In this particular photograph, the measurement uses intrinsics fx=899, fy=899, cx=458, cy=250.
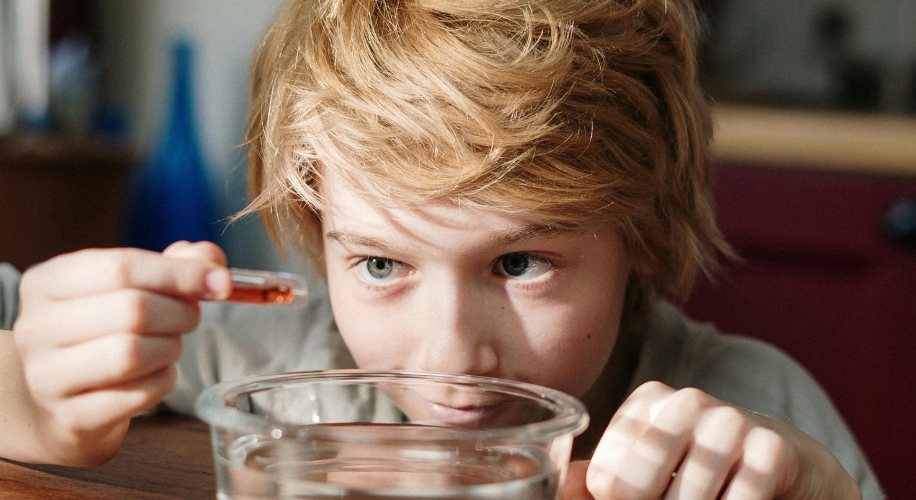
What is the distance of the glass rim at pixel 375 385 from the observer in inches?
14.9

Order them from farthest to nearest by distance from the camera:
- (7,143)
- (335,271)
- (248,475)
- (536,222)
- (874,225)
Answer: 1. (7,143)
2. (874,225)
3. (335,271)
4. (536,222)
5. (248,475)

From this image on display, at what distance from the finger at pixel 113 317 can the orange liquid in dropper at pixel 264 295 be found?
33 mm

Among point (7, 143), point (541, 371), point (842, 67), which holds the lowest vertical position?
point (7, 143)

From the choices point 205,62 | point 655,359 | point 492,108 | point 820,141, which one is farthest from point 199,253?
point 205,62

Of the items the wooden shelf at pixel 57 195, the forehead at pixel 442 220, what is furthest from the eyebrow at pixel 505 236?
the wooden shelf at pixel 57 195

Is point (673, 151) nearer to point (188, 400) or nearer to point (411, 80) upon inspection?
point (411, 80)

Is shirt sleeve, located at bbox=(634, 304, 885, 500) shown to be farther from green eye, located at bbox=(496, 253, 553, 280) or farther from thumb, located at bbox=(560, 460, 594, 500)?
thumb, located at bbox=(560, 460, 594, 500)

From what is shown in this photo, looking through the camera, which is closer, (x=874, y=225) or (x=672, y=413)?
(x=672, y=413)

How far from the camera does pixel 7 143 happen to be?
5.92ft

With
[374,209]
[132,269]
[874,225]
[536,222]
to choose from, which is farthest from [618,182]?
[874,225]

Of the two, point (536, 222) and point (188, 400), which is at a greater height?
point (536, 222)

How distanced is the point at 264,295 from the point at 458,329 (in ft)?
0.54

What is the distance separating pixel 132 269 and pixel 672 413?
32cm

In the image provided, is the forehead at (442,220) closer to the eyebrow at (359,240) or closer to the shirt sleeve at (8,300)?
the eyebrow at (359,240)
